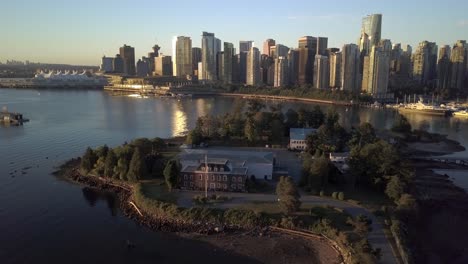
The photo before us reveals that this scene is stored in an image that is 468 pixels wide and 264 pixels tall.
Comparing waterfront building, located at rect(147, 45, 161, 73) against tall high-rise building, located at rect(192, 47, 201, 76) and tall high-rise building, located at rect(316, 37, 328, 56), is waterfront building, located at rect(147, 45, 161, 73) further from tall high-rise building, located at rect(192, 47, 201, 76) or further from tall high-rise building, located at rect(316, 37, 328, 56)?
tall high-rise building, located at rect(316, 37, 328, 56)

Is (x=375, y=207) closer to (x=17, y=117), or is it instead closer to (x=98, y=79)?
(x=17, y=117)

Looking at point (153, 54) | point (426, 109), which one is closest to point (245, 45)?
point (153, 54)

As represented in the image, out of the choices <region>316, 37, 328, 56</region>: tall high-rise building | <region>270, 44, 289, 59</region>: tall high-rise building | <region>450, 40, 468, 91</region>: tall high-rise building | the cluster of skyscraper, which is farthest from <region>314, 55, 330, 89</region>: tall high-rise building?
<region>270, 44, 289, 59</region>: tall high-rise building

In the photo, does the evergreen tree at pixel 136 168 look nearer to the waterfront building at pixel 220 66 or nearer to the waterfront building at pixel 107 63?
the waterfront building at pixel 220 66

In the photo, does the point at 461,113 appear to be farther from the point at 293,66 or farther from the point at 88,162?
the point at 88,162

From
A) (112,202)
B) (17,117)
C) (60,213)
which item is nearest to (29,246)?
(60,213)
